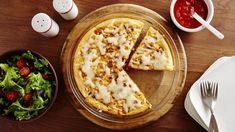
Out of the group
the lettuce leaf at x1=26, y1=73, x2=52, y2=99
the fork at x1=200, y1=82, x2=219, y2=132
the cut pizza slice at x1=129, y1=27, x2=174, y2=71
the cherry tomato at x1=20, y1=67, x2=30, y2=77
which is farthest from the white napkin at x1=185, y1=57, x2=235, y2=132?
the cherry tomato at x1=20, y1=67, x2=30, y2=77

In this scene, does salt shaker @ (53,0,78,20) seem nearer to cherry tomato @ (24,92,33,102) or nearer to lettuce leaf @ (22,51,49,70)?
lettuce leaf @ (22,51,49,70)

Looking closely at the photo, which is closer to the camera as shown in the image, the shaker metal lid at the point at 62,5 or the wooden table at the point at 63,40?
the shaker metal lid at the point at 62,5

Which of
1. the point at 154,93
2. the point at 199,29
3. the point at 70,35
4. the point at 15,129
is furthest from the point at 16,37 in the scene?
the point at 199,29

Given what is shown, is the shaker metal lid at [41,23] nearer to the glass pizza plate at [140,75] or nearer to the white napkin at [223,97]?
the glass pizza plate at [140,75]

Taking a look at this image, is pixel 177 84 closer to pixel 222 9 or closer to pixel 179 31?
pixel 179 31

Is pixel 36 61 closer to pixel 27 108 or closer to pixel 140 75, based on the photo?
pixel 27 108

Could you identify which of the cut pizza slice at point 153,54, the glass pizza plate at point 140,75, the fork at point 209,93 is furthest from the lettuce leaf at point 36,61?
the fork at point 209,93

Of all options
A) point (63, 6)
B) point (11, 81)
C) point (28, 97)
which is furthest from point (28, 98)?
point (63, 6)

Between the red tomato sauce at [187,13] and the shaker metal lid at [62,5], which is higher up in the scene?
the shaker metal lid at [62,5]

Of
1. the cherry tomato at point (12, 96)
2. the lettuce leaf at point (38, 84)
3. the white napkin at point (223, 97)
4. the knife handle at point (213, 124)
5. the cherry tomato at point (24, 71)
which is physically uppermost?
the cherry tomato at point (24, 71)
